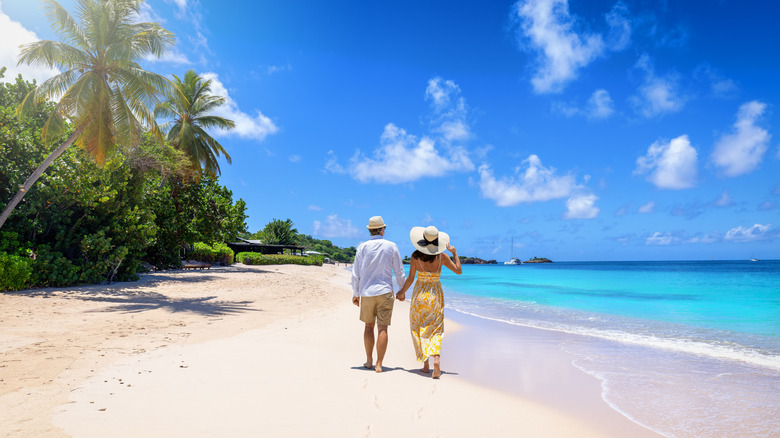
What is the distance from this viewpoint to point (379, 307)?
475 centimetres

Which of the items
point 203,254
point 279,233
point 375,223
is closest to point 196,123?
point 203,254

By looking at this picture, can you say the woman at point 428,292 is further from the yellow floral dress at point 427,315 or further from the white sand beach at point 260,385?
the white sand beach at point 260,385

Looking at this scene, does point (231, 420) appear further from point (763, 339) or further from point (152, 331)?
point (763, 339)

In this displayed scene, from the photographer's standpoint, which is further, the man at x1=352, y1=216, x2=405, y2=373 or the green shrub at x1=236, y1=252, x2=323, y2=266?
the green shrub at x1=236, y1=252, x2=323, y2=266

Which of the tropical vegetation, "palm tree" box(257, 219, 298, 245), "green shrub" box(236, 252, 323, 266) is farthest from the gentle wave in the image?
"palm tree" box(257, 219, 298, 245)

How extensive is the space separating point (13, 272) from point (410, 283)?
39.6ft

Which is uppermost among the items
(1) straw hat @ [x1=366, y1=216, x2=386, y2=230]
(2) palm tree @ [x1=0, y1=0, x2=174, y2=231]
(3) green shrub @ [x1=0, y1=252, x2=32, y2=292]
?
(2) palm tree @ [x1=0, y1=0, x2=174, y2=231]

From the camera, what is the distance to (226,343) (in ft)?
20.5

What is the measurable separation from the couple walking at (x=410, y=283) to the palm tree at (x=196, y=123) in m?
22.5

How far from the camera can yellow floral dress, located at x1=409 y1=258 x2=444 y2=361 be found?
483 centimetres

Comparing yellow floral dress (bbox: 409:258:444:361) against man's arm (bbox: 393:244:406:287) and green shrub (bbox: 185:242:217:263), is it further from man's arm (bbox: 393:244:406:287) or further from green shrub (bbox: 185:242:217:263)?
green shrub (bbox: 185:242:217:263)

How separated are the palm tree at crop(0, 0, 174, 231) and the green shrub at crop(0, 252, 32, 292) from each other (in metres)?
2.49

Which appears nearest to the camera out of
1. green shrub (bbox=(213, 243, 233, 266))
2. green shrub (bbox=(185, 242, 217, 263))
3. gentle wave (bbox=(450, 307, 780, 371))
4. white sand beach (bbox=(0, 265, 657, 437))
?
white sand beach (bbox=(0, 265, 657, 437))

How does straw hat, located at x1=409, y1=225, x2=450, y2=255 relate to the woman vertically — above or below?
above
